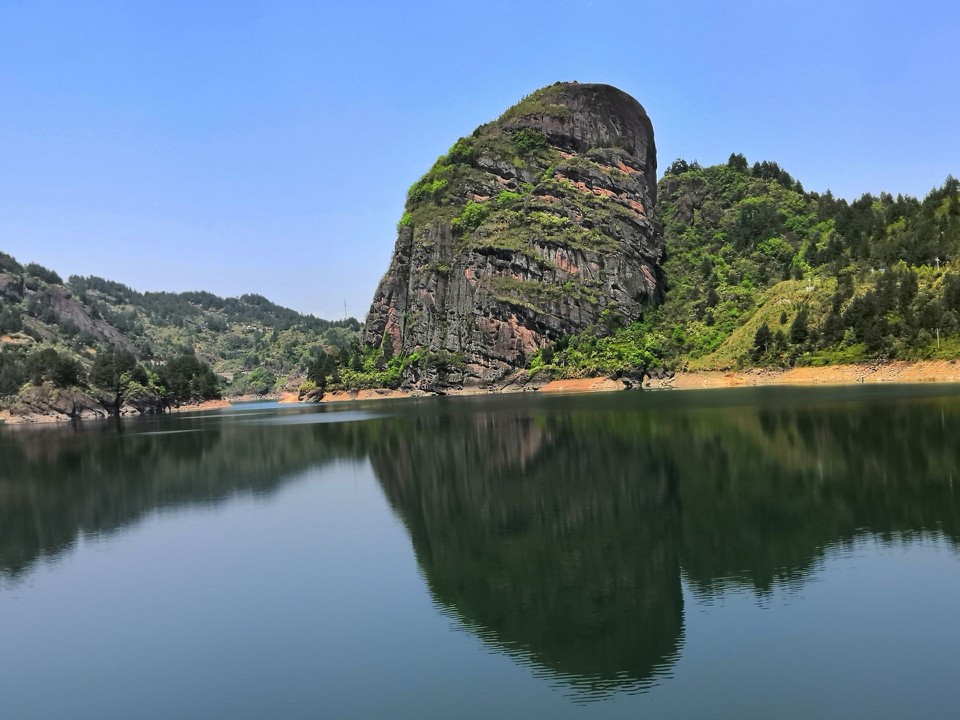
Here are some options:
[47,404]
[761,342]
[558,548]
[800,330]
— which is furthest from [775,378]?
[47,404]

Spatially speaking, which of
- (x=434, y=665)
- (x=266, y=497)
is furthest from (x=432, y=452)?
(x=434, y=665)

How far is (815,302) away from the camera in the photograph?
5413 inches

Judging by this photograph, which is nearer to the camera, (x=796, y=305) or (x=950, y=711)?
(x=950, y=711)

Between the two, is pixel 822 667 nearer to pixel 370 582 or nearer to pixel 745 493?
pixel 370 582

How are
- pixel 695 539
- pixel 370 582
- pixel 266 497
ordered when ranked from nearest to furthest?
pixel 370 582, pixel 695 539, pixel 266 497

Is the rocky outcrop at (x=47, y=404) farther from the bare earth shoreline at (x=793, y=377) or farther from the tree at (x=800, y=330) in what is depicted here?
the tree at (x=800, y=330)

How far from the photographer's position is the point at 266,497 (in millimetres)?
44500

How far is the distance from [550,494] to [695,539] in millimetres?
11236

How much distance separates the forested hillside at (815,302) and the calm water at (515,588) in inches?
2891

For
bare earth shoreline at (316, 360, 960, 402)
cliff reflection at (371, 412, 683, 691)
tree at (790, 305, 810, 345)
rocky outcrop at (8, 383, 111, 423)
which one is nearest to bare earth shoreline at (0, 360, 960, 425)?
bare earth shoreline at (316, 360, 960, 402)

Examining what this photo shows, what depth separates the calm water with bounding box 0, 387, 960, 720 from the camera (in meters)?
15.9

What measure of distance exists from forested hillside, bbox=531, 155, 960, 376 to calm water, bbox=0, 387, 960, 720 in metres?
73.4

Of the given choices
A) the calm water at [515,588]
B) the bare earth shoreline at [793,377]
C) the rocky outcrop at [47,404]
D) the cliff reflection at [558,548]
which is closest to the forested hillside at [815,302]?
the bare earth shoreline at [793,377]

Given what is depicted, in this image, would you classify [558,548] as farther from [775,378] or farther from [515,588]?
[775,378]
